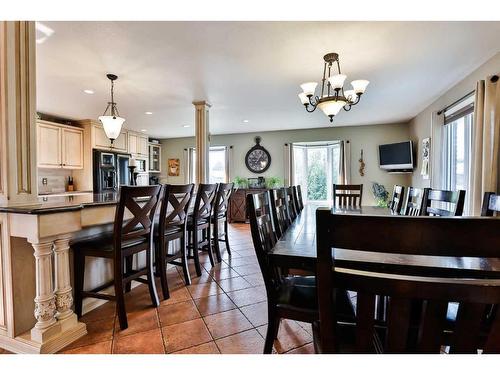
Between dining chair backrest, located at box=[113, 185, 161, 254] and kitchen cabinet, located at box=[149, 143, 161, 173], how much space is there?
5.57 meters

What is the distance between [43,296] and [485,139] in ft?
12.6

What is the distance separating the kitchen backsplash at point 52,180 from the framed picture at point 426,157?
6.91 m

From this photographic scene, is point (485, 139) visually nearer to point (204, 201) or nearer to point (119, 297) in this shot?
point (204, 201)

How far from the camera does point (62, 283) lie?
1.62 metres

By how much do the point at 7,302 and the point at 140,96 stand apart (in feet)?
10.1

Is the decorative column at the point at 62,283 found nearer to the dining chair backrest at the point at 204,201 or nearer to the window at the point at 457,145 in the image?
the dining chair backrest at the point at 204,201

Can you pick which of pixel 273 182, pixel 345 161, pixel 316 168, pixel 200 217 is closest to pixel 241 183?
pixel 273 182

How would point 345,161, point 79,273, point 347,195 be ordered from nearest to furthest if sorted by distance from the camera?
point 79,273 < point 347,195 < point 345,161

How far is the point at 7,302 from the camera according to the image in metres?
1.54

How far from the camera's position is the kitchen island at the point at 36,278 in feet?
4.81

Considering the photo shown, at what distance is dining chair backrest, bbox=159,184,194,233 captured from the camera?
7.13ft
